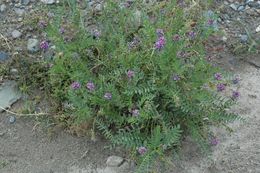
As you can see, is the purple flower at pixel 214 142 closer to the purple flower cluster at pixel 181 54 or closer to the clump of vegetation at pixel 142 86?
the clump of vegetation at pixel 142 86

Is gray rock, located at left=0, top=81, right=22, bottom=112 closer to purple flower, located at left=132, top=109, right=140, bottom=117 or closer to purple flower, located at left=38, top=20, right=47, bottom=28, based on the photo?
purple flower, located at left=38, top=20, right=47, bottom=28

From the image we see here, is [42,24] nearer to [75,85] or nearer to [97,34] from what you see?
[97,34]

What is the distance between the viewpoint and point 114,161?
309 centimetres

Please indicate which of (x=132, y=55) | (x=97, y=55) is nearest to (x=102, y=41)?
(x=97, y=55)

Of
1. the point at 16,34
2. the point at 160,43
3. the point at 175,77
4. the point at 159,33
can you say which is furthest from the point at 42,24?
the point at 175,77

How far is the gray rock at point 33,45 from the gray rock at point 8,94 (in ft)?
0.95

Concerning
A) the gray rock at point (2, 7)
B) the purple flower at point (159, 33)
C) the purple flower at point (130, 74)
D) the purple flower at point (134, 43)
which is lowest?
the gray rock at point (2, 7)

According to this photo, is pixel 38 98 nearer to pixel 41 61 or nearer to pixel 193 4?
pixel 41 61

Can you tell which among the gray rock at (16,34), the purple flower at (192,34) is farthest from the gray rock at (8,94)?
the purple flower at (192,34)

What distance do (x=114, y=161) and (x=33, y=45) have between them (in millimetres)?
1132

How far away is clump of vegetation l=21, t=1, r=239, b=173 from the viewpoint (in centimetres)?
296

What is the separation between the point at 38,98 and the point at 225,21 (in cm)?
158

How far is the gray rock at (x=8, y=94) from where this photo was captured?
11.3 ft

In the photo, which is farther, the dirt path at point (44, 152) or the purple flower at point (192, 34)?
the purple flower at point (192, 34)
